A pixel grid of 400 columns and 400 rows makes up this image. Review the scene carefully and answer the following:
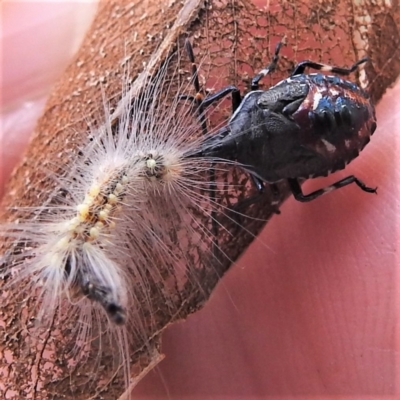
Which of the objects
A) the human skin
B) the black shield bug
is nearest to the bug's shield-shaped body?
the black shield bug

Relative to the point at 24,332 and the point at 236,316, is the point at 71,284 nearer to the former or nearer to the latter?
the point at 24,332

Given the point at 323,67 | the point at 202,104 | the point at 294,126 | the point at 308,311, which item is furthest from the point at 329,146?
the point at 308,311

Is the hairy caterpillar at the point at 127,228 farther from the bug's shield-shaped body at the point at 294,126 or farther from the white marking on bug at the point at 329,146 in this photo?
the white marking on bug at the point at 329,146

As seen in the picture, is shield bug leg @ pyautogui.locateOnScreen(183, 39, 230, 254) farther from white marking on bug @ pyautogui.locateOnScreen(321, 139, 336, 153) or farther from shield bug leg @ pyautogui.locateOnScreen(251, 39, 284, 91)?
white marking on bug @ pyautogui.locateOnScreen(321, 139, 336, 153)

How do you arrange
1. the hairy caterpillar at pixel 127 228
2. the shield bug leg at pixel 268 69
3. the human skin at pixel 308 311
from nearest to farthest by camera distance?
the hairy caterpillar at pixel 127 228 → the shield bug leg at pixel 268 69 → the human skin at pixel 308 311

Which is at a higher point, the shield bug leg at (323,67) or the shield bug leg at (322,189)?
the shield bug leg at (323,67)

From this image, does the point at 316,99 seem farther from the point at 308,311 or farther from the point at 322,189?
the point at 308,311

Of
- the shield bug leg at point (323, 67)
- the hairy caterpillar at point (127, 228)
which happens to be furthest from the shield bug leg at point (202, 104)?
the shield bug leg at point (323, 67)

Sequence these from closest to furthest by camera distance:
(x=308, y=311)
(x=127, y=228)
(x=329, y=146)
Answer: (x=127, y=228) < (x=329, y=146) < (x=308, y=311)
